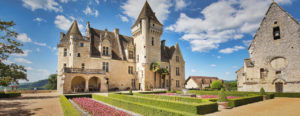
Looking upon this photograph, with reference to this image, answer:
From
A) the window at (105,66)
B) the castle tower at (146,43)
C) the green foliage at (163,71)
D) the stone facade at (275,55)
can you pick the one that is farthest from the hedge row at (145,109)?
the stone facade at (275,55)

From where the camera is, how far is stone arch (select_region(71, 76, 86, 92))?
26.8 metres

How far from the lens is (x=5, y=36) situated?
Answer: 18812 millimetres

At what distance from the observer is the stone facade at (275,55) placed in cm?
2128

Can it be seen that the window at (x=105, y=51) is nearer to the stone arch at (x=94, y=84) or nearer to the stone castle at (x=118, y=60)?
the stone castle at (x=118, y=60)

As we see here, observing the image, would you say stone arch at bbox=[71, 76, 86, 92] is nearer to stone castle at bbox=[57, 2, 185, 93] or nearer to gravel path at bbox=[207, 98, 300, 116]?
stone castle at bbox=[57, 2, 185, 93]

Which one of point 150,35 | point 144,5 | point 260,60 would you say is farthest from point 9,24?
point 260,60

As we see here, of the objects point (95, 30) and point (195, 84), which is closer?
point (95, 30)

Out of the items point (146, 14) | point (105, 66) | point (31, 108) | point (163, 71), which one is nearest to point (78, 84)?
point (105, 66)

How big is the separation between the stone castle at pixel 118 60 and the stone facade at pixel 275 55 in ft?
53.3

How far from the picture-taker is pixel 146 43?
108 ft

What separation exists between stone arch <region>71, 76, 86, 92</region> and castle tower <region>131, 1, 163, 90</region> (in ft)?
37.0

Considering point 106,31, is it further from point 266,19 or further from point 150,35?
point 266,19

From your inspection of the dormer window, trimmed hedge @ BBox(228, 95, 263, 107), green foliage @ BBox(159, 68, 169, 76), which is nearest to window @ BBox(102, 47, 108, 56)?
green foliage @ BBox(159, 68, 169, 76)

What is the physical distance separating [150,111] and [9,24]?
20932 mm
